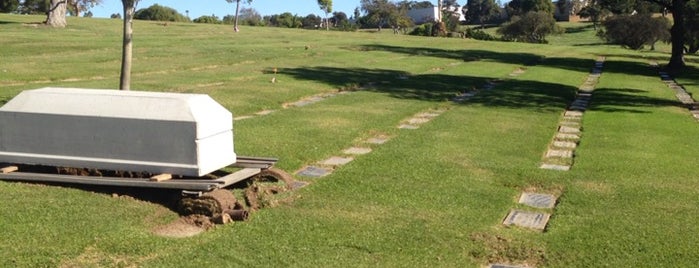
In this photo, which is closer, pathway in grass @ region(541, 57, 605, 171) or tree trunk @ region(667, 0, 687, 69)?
pathway in grass @ region(541, 57, 605, 171)

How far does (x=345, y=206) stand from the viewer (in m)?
7.01

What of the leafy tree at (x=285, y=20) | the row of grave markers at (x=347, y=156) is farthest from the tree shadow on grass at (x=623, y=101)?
the leafy tree at (x=285, y=20)

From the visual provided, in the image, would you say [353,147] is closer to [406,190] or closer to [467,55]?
[406,190]

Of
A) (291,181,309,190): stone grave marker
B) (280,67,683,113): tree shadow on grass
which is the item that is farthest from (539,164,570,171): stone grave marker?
(280,67,683,113): tree shadow on grass

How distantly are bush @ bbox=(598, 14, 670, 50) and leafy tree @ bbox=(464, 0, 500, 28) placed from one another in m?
75.2

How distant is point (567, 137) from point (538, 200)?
16.6 ft

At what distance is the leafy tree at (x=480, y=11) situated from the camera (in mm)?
134625

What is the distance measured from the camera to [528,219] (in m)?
6.87

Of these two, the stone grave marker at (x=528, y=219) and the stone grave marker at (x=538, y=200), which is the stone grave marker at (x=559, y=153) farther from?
the stone grave marker at (x=528, y=219)

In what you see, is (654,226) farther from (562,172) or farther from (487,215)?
(562,172)

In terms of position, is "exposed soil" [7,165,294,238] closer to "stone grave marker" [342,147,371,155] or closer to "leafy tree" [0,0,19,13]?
"stone grave marker" [342,147,371,155]

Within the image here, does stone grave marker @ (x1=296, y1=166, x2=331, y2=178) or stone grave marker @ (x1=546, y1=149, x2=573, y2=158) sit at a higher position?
stone grave marker @ (x1=296, y1=166, x2=331, y2=178)

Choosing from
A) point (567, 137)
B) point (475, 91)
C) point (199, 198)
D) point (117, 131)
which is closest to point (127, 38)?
point (117, 131)

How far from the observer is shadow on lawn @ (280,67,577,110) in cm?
1797
